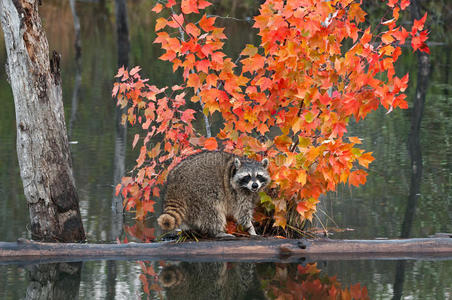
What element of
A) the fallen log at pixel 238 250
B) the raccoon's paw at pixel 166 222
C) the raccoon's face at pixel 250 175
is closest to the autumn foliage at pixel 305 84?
the raccoon's face at pixel 250 175

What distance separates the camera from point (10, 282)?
738 cm

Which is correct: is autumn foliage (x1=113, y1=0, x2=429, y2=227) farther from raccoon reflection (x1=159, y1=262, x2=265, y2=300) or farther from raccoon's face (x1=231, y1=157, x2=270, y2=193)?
raccoon reflection (x1=159, y1=262, x2=265, y2=300)

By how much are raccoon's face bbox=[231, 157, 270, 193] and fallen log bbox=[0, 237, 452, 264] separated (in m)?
0.53

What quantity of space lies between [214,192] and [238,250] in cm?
67

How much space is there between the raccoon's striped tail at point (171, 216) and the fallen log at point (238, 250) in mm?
205

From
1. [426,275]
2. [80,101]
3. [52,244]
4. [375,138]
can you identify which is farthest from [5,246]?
[80,101]

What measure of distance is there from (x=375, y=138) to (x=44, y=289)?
349 inches

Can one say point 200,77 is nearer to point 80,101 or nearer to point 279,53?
point 279,53

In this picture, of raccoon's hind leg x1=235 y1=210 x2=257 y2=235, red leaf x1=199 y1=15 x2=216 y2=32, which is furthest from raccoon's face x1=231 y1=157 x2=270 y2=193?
red leaf x1=199 y1=15 x2=216 y2=32

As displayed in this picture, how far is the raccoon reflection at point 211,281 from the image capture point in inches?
283

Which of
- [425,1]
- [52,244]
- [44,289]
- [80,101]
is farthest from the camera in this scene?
[425,1]

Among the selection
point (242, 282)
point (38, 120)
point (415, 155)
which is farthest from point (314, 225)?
point (415, 155)

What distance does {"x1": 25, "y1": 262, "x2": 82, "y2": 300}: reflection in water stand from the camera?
7246mm

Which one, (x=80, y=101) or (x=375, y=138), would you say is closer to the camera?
(x=375, y=138)
